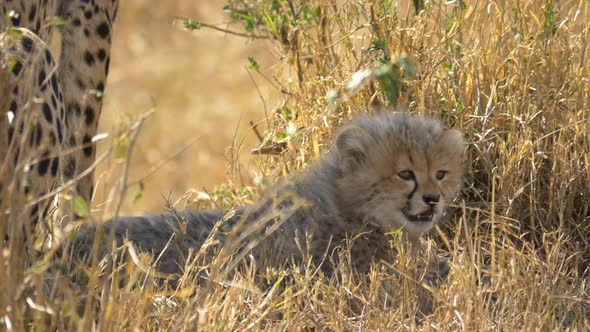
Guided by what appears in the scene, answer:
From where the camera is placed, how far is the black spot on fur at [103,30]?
12.3 feet

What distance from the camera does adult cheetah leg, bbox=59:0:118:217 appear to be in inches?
143

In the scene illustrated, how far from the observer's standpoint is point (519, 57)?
4.12 metres

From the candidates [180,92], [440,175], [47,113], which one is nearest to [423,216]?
[440,175]

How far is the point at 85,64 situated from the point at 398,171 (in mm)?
1009

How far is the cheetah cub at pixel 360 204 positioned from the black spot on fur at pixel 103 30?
57cm

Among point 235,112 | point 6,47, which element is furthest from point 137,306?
point 235,112

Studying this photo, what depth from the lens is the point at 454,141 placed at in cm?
375

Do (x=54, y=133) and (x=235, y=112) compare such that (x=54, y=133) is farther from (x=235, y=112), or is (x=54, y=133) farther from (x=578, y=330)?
(x=235, y=112)

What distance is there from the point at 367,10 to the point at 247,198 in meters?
0.81

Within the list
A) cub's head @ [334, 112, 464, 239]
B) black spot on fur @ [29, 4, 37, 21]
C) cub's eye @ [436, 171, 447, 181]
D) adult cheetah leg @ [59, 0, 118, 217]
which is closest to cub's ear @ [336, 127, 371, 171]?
cub's head @ [334, 112, 464, 239]

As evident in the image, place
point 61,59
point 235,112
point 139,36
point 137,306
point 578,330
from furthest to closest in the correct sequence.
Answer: point 139,36
point 235,112
point 61,59
point 578,330
point 137,306

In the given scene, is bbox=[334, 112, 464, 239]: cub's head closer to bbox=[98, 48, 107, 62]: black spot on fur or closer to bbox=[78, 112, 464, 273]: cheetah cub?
bbox=[78, 112, 464, 273]: cheetah cub

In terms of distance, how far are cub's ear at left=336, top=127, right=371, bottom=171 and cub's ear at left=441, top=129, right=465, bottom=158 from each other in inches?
9.6

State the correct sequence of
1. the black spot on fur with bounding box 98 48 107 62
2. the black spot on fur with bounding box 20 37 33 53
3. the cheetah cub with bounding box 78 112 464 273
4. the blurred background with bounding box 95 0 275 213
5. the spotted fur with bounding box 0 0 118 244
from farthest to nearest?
the blurred background with bounding box 95 0 275 213
the black spot on fur with bounding box 98 48 107 62
the cheetah cub with bounding box 78 112 464 273
the black spot on fur with bounding box 20 37 33 53
the spotted fur with bounding box 0 0 118 244
